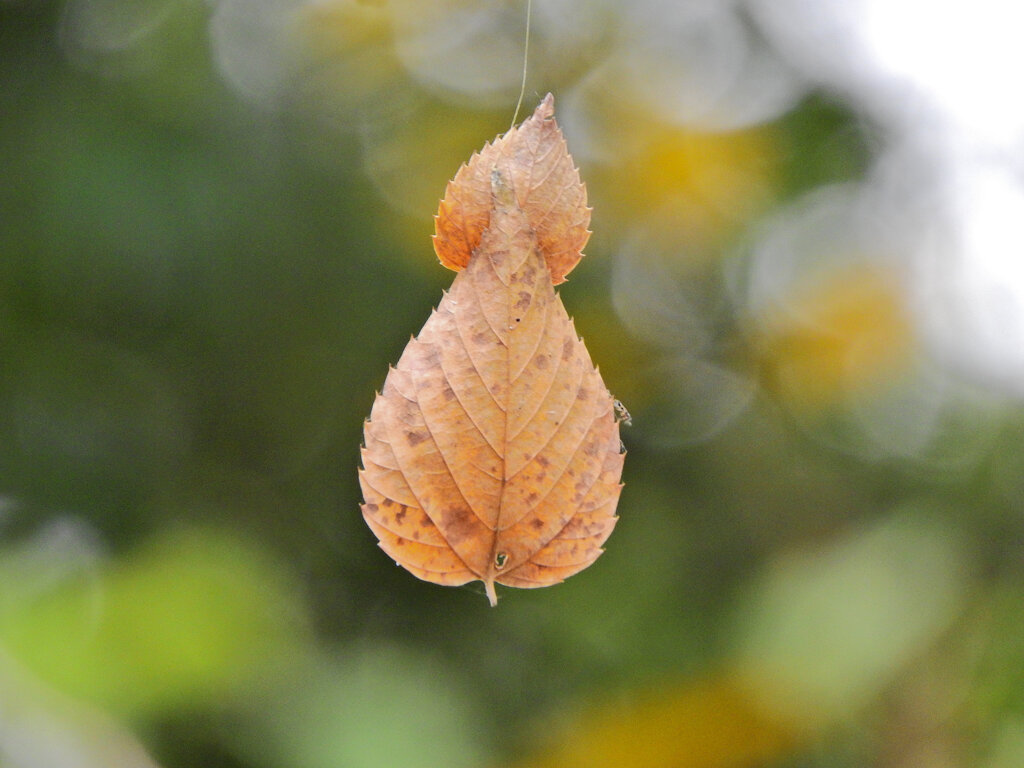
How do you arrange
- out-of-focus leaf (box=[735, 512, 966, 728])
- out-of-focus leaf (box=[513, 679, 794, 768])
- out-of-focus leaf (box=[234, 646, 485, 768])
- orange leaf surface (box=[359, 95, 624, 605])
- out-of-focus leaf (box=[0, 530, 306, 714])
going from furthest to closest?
out-of-focus leaf (box=[513, 679, 794, 768])
out-of-focus leaf (box=[735, 512, 966, 728])
out-of-focus leaf (box=[234, 646, 485, 768])
out-of-focus leaf (box=[0, 530, 306, 714])
orange leaf surface (box=[359, 95, 624, 605])

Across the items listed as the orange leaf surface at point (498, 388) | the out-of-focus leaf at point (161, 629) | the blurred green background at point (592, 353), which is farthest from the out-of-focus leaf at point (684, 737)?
the orange leaf surface at point (498, 388)

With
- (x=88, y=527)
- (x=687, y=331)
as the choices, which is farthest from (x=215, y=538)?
(x=687, y=331)

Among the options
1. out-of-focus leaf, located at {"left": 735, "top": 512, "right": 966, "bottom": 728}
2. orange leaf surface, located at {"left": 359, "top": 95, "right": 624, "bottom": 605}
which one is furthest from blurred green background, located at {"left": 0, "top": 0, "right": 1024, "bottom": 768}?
orange leaf surface, located at {"left": 359, "top": 95, "right": 624, "bottom": 605}

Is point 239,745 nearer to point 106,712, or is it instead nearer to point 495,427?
point 106,712

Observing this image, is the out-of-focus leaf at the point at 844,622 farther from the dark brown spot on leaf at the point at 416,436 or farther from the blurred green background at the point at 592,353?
the dark brown spot on leaf at the point at 416,436

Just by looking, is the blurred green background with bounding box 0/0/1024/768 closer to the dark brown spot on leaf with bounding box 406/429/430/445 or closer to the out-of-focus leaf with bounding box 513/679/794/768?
the out-of-focus leaf with bounding box 513/679/794/768

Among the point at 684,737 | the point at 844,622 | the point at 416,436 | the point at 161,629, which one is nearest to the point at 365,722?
the point at 161,629
